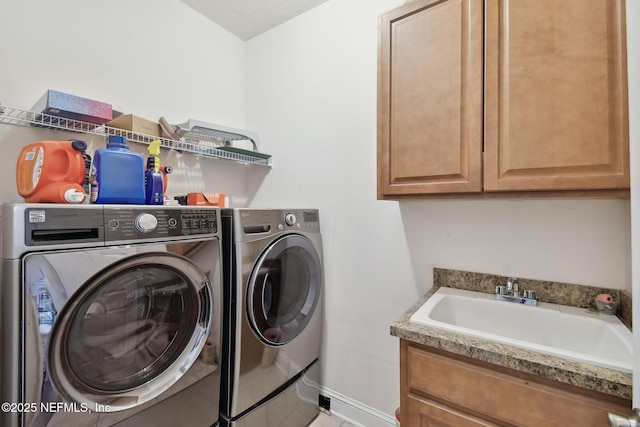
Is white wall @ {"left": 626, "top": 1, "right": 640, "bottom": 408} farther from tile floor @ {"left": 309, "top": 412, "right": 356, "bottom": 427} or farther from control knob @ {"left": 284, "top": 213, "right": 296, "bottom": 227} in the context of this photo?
tile floor @ {"left": 309, "top": 412, "right": 356, "bottom": 427}

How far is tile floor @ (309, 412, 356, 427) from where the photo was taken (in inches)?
69.0

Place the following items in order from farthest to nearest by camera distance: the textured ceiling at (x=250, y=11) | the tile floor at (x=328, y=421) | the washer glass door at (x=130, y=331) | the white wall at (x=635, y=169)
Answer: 1. the textured ceiling at (x=250, y=11)
2. the tile floor at (x=328, y=421)
3. the washer glass door at (x=130, y=331)
4. the white wall at (x=635, y=169)

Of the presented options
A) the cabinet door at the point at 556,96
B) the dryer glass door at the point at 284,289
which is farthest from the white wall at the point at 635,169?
the dryer glass door at the point at 284,289

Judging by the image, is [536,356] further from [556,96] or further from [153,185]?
[153,185]

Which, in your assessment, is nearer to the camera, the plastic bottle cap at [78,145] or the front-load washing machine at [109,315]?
the front-load washing machine at [109,315]

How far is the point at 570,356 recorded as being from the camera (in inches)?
31.9

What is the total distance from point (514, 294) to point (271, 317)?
3.98ft

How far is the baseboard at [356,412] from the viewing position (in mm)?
1663

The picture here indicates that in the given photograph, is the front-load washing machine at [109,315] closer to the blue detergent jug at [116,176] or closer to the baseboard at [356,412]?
the blue detergent jug at [116,176]

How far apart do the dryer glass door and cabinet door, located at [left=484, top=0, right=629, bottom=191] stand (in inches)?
41.8

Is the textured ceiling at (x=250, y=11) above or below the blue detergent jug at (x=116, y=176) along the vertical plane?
above

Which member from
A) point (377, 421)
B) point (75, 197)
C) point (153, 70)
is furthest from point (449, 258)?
point (153, 70)

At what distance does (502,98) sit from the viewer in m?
1.08

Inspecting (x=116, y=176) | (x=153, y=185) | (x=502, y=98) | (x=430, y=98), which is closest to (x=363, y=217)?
(x=430, y=98)
